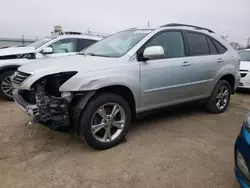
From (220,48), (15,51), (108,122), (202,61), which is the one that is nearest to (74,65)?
(108,122)

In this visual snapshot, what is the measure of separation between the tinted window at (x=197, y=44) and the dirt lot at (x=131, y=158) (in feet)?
4.29

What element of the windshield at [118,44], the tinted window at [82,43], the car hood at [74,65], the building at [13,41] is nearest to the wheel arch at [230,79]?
the windshield at [118,44]

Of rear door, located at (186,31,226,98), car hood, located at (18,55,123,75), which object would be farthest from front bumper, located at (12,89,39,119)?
rear door, located at (186,31,226,98)

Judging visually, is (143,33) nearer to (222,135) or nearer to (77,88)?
(77,88)

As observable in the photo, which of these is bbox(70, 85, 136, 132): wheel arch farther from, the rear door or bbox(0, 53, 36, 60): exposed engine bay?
bbox(0, 53, 36, 60): exposed engine bay

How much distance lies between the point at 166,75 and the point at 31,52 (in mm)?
3884

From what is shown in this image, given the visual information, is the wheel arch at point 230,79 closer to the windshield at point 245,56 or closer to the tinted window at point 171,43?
the tinted window at point 171,43

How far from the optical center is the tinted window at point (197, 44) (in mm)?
4336

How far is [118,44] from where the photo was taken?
3.93 m

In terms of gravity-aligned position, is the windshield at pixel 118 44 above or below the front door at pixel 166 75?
above

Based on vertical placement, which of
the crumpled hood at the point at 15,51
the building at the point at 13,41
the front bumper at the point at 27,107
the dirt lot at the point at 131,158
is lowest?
the dirt lot at the point at 131,158

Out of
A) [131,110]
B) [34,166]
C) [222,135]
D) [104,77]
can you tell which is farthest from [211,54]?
[34,166]

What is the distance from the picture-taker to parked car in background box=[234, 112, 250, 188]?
1995 millimetres

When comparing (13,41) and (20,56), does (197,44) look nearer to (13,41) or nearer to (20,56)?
(20,56)
